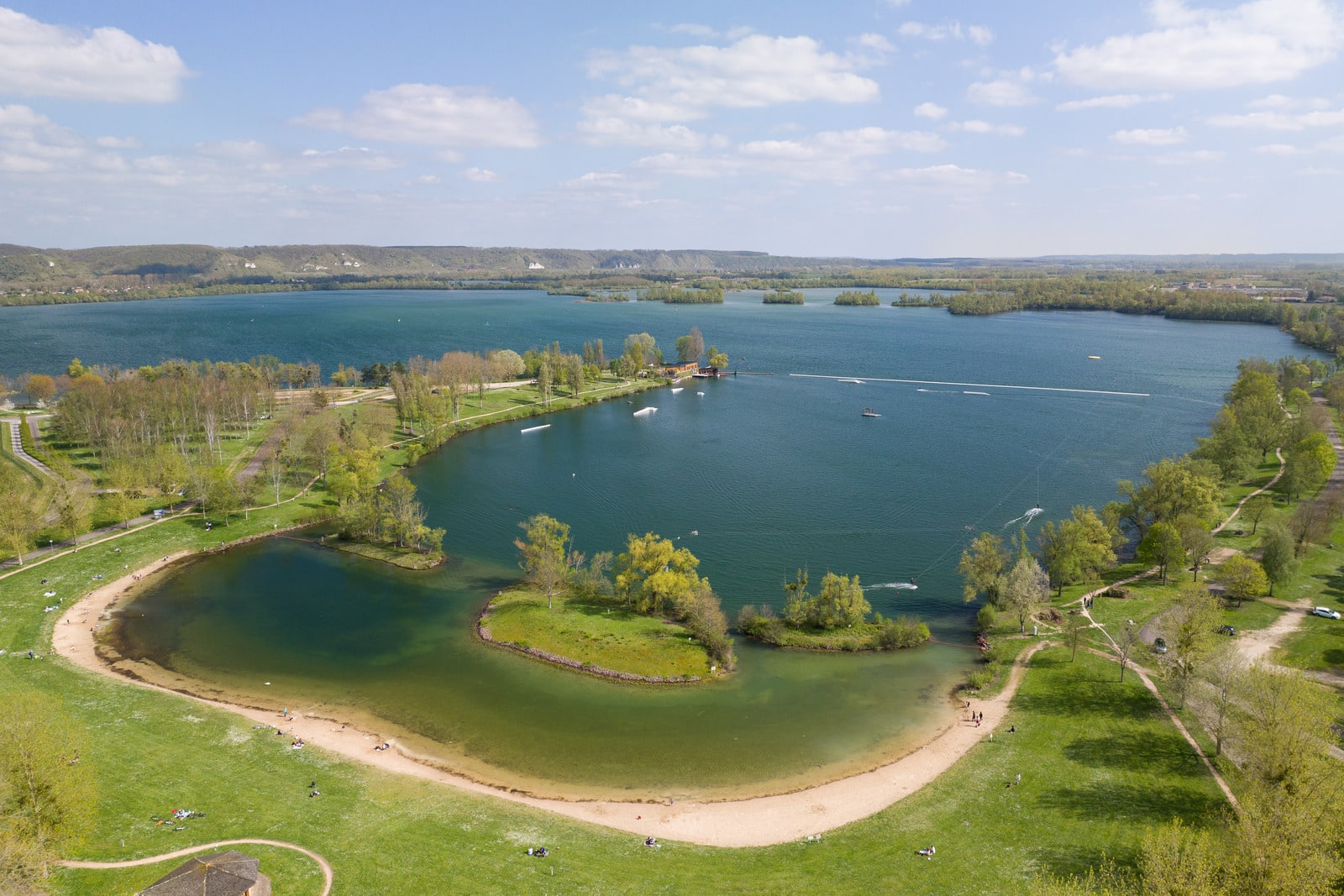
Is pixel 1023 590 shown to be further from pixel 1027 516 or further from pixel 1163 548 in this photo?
pixel 1027 516

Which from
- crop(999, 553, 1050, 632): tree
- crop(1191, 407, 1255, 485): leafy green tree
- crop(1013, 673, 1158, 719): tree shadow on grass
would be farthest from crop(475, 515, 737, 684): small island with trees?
crop(1191, 407, 1255, 485): leafy green tree

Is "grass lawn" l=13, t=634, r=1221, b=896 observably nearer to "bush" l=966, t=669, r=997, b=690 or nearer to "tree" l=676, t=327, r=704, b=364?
"bush" l=966, t=669, r=997, b=690

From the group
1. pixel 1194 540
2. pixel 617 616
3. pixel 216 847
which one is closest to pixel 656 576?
pixel 617 616

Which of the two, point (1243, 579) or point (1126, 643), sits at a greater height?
Answer: point (1243, 579)

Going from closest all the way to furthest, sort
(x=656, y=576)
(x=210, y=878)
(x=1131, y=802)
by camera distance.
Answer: (x=210, y=878)
(x=1131, y=802)
(x=656, y=576)

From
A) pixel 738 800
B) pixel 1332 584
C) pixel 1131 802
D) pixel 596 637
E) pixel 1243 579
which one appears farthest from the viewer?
pixel 1332 584

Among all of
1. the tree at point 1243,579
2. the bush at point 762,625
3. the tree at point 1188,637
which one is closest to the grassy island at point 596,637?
the bush at point 762,625

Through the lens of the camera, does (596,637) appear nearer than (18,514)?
Yes
